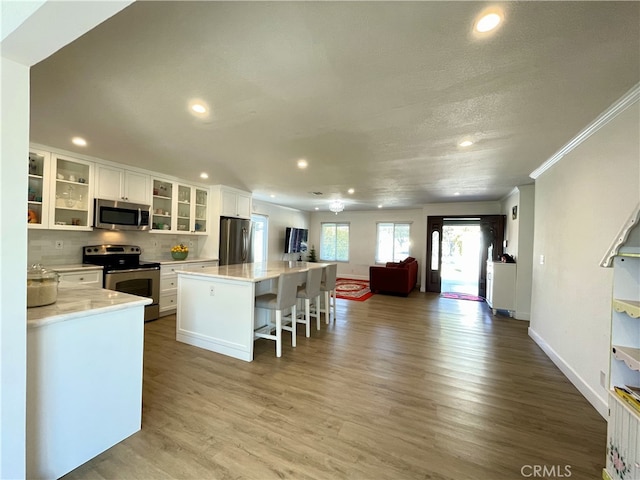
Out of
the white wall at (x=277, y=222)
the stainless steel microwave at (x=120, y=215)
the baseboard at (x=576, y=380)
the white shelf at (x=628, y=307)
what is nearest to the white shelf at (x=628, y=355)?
the white shelf at (x=628, y=307)

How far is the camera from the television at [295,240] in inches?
347

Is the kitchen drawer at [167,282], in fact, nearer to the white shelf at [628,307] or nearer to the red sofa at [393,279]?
the red sofa at [393,279]

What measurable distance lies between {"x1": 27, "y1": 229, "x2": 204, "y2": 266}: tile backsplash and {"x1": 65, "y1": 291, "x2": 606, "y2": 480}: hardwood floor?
1.75m

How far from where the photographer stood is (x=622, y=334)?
153 cm

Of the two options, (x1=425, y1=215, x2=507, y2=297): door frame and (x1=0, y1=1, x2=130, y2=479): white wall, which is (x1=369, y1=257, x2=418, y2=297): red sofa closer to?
(x1=425, y1=215, x2=507, y2=297): door frame

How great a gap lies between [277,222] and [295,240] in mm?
930

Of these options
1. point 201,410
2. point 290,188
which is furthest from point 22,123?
point 290,188

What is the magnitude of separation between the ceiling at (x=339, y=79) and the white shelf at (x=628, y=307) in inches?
54.6

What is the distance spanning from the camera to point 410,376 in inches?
107

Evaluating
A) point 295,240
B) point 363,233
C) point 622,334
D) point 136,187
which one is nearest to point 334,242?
point 363,233

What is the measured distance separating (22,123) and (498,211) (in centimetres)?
821

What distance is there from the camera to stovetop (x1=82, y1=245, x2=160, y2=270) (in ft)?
12.8

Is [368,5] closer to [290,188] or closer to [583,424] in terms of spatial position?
[583,424]

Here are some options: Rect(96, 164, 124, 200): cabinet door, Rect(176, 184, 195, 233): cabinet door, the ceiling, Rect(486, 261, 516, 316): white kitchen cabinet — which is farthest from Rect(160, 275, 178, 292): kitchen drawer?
Rect(486, 261, 516, 316): white kitchen cabinet
